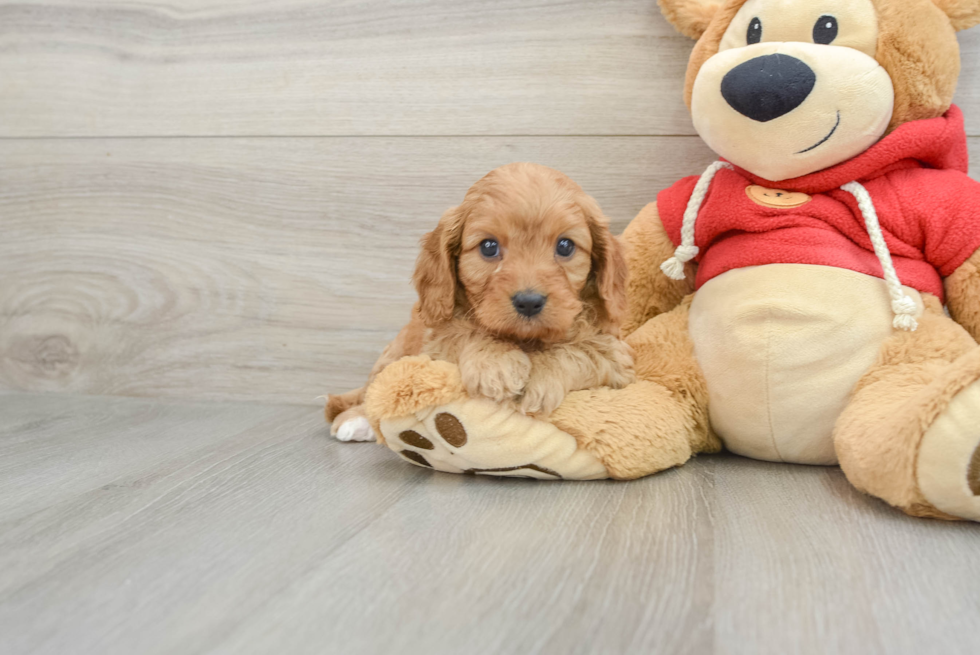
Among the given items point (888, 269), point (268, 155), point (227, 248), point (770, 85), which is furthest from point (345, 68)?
point (888, 269)

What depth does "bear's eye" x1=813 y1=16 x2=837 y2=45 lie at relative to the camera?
123 centimetres

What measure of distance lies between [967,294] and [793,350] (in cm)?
31

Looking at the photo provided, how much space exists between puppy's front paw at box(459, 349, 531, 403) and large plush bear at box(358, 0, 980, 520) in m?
0.02

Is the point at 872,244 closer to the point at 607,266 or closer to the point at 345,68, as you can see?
the point at 607,266

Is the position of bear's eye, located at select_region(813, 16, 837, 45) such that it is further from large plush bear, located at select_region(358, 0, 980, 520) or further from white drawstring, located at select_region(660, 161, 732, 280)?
white drawstring, located at select_region(660, 161, 732, 280)

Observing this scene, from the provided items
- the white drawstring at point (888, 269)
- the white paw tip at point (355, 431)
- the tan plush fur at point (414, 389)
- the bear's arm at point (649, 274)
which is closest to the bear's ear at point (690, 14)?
the bear's arm at point (649, 274)

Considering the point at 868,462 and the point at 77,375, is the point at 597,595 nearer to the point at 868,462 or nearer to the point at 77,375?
the point at 868,462

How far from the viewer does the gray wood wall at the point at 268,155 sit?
1710 mm

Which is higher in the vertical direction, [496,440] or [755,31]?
[755,31]

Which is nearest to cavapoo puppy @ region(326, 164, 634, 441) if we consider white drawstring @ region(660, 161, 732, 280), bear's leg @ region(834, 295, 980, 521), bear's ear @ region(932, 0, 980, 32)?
white drawstring @ region(660, 161, 732, 280)

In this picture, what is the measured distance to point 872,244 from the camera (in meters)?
1.26

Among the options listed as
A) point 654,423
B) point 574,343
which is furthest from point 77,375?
point 654,423

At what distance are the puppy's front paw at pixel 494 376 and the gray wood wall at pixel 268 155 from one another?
0.66m

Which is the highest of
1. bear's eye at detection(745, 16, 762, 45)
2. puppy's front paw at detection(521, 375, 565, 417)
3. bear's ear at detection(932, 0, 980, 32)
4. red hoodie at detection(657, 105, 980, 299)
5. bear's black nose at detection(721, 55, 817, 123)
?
bear's ear at detection(932, 0, 980, 32)
